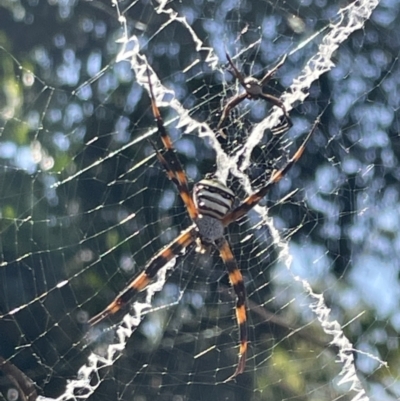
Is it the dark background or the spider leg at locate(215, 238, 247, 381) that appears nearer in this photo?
the spider leg at locate(215, 238, 247, 381)

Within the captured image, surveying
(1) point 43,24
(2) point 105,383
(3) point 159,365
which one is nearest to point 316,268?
(3) point 159,365

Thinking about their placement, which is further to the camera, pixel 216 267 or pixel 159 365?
pixel 159 365

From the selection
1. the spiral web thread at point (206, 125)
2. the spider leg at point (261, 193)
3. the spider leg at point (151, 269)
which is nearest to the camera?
the spider leg at point (261, 193)

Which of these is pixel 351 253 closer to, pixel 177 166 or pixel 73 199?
pixel 73 199

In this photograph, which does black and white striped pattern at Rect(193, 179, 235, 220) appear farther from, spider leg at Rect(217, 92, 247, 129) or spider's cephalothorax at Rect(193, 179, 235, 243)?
spider leg at Rect(217, 92, 247, 129)

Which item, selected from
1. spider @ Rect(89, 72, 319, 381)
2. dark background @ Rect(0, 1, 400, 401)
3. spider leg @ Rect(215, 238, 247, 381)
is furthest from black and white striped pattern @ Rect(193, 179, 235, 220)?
dark background @ Rect(0, 1, 400, 401)

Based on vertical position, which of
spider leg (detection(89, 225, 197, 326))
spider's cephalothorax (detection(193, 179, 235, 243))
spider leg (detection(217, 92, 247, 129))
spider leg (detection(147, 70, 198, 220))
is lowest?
spider leg (detection(89, 225, 197, 326))

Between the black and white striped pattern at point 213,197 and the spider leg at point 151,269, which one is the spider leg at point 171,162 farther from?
the spider leg at point 151,269

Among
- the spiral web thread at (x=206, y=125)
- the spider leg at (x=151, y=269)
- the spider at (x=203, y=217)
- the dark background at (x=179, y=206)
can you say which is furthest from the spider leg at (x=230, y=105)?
the dark background at (x=179, y=206)
